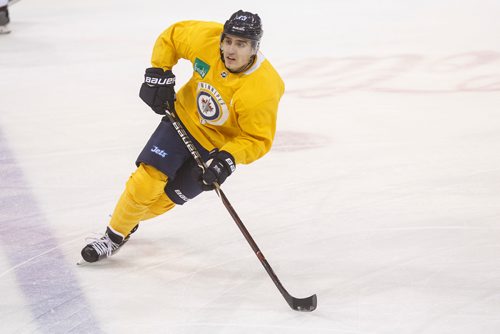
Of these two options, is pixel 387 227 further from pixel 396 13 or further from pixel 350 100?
pixel 396 13

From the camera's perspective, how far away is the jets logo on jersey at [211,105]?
3.22 metres

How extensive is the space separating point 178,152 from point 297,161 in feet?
4.51

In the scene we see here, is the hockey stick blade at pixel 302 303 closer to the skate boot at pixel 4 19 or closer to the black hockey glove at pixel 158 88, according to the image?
the black hockey glove at pixel 158 88

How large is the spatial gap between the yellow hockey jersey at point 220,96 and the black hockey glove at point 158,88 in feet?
0.29

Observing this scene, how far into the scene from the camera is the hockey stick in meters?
3.14

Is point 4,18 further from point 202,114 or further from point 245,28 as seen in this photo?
point 245,28

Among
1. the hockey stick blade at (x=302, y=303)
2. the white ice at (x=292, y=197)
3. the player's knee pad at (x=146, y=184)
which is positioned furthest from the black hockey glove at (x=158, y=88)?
the hockey stick blade at (x=302, y=303)

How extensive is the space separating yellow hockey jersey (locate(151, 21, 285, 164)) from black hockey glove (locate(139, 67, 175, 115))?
0.29 feet

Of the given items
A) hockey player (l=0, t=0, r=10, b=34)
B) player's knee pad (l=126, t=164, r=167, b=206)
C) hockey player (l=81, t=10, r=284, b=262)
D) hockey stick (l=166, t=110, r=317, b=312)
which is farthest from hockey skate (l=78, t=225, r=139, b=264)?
hockey player (l=0, t=0, r=10, b=34)

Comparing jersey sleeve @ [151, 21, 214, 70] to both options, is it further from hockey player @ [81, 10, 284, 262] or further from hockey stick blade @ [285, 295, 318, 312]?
hockey stick blade @ [285, 295, 318, 312]

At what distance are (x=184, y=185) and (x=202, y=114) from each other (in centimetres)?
29

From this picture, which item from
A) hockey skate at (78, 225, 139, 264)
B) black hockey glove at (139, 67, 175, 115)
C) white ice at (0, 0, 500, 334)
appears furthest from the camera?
hockey skate at (78, 225, 139, 264)

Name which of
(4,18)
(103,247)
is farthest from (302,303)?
(4,18)

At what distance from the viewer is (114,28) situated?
24.4 ft
